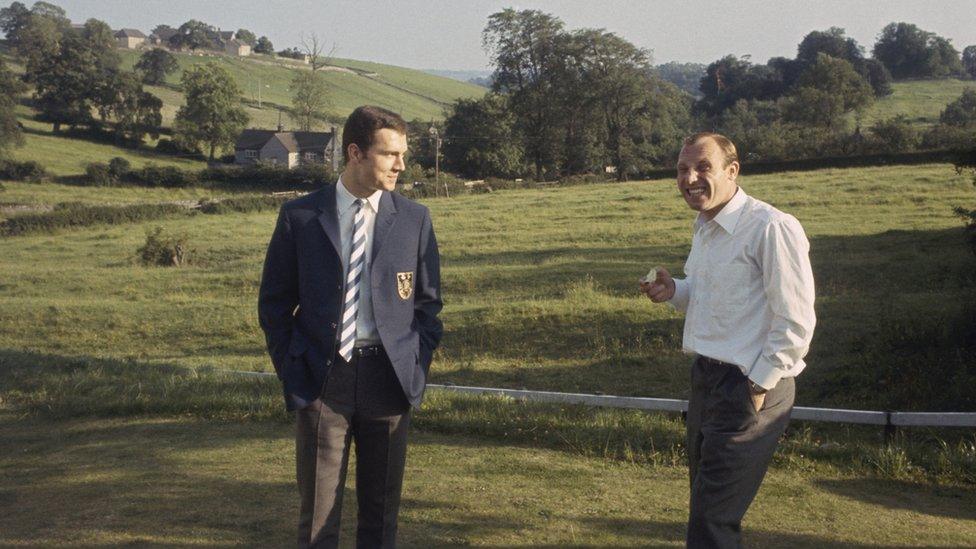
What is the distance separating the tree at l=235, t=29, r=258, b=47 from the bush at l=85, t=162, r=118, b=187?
9260 cm

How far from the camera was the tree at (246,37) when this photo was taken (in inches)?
5923

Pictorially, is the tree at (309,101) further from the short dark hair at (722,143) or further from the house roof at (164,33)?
the short dark hair at (722,143)

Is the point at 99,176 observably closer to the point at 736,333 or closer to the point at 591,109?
the point at 591,109

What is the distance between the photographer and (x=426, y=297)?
461 cm

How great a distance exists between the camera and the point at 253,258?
103 ft

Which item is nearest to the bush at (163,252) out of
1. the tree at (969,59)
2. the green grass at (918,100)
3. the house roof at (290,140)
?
the house roof at (290,140)

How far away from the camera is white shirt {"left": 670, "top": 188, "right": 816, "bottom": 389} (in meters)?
3.82

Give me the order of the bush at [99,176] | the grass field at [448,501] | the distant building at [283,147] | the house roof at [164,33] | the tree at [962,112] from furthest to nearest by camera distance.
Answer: the house roof at [164,33]
the distant building at [283,147]
the bush at [99,176]
the tree at [962,112]
the grass field at [448,501]

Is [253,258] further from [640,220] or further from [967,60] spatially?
[967,60]

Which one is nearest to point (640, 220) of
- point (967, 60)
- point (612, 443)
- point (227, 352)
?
point (227, 352)

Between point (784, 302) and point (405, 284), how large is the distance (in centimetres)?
162

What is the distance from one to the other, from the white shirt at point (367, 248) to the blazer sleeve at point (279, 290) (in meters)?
0.23

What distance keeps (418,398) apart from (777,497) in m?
2.53

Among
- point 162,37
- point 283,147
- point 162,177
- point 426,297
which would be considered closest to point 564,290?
point 426,297
